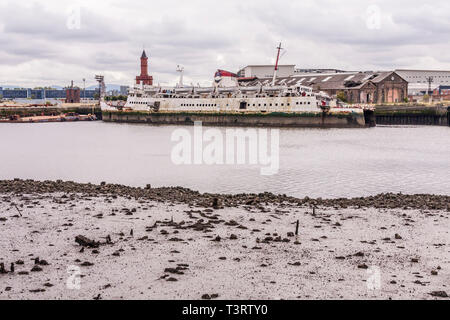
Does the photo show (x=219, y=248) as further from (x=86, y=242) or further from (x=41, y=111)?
(x=41, y=111)

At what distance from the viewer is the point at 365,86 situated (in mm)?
89875

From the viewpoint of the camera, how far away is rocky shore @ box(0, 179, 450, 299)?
8.18 m

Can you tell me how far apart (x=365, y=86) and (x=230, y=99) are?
95.7 feet

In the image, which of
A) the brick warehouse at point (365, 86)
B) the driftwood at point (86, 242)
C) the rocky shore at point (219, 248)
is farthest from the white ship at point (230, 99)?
the driftwood at point (86, 242)

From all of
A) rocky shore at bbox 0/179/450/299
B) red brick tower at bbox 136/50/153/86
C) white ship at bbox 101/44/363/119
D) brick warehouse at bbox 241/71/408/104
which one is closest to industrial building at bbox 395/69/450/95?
brick warehouse at bbox 241/71/408/104

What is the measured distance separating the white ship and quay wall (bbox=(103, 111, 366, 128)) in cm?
115

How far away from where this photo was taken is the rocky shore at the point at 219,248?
818cm

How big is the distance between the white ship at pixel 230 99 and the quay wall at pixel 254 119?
3.78ft

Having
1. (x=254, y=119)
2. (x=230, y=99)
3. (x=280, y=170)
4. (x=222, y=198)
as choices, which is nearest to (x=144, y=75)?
(x=230, y=99)

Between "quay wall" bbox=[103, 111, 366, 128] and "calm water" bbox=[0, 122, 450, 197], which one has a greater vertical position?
"quay wall" bbox=[103, 111, 366, 128]

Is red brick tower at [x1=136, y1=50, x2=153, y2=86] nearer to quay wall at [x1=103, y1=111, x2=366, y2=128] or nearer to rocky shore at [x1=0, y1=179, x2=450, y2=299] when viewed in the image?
quay wall at [x1=103, y1=111, x2=366, y2=128]

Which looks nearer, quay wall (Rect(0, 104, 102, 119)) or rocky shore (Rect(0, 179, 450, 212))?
rocky shore (Rect(0, 179, 450, 212))
